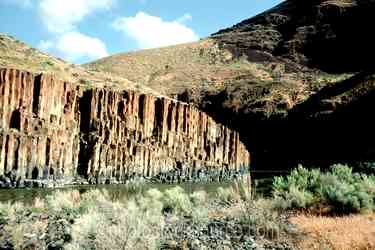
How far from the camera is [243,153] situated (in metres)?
67.3

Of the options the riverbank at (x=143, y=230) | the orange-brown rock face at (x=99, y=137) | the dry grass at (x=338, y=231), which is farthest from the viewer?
the orange-brown rock face at (x=99, y=137)

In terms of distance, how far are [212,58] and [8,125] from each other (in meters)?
91.7

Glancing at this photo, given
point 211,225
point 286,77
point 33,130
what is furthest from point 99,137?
point 286,77

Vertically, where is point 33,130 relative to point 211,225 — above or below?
above

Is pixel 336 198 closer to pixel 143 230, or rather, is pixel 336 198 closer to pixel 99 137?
pixel 143 230

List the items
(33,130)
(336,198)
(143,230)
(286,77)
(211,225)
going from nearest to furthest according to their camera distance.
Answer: (143,230) < (211,225) < (336,198) < (33,130) < (286,77)

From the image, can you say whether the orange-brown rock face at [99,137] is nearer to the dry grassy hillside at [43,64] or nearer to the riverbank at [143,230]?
the dry grassy hillside at [43,64]

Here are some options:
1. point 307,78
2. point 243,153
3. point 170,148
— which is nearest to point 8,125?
point 170,148

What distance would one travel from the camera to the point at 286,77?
101625 millimetres

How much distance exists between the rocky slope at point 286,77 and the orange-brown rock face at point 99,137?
45.5ft

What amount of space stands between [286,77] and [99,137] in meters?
61.9

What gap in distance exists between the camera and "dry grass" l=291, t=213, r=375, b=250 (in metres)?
9.75

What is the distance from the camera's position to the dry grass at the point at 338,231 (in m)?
9.75

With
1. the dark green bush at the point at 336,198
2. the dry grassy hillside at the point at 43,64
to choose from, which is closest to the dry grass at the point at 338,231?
the dark green bush at the point at 336,198
